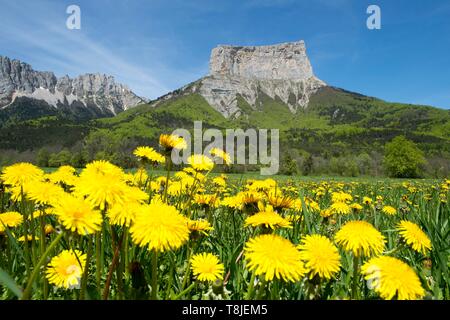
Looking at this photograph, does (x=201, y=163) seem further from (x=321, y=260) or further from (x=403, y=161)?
(x=403, y=161)

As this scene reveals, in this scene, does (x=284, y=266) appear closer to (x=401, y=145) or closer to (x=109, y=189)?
(x=109, y=189)

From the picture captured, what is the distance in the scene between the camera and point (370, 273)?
154 cm

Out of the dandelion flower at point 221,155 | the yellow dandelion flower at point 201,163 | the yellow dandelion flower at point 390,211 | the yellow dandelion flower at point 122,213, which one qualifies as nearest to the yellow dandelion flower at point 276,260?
the yellow dandelion flower at point 122,213

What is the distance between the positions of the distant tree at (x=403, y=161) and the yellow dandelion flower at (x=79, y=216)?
89946 mm

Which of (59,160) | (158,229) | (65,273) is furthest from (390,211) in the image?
(59,160)

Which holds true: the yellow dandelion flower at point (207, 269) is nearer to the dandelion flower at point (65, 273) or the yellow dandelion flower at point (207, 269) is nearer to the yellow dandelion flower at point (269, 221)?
the yellow dandelion flower at point (269, 221)

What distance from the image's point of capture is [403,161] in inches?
3206

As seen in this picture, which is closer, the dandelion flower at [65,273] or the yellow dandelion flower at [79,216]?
the yellow dandelion flower at [79,216]

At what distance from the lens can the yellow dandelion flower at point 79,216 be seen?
1.41 metres

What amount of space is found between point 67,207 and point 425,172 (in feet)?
323

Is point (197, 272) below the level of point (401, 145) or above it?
below

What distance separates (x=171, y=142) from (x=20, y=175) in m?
1.10
